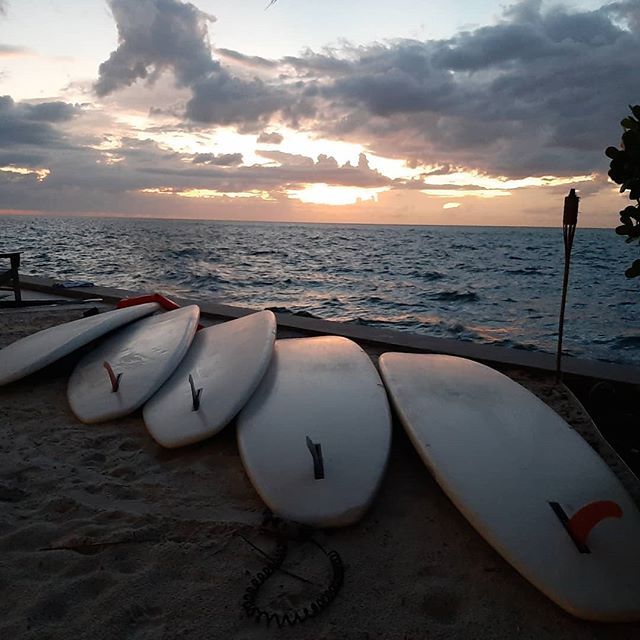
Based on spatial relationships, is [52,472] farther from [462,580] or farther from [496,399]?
[496,399]

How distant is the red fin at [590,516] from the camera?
198 cm

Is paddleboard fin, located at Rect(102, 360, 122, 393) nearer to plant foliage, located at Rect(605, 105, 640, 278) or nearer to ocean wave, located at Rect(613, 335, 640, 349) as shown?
plant foliage, located at Rect(605, 105, 640, 278)

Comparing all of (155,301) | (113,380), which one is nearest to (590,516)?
(113,380)

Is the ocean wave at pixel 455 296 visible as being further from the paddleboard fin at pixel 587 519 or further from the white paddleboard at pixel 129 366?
the paddleboard fin at pixel 587 519

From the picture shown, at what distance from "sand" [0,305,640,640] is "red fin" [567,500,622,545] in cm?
27

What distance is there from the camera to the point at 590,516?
6.64 feet

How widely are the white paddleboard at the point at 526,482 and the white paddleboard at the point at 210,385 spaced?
0.89 metres

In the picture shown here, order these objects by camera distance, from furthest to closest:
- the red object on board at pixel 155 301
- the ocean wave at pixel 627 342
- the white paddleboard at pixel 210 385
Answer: the ocean wave at pixel 627 342 → the red object on board at pixel 155 301 → the white paddleboard at pixel 210 385

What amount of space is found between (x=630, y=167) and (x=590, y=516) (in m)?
1.27

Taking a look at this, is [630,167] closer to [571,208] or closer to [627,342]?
[571,208]

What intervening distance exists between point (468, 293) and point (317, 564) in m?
13.9

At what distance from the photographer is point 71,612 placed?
188cm

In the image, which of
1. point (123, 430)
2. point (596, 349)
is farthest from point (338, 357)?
point (596, 349)

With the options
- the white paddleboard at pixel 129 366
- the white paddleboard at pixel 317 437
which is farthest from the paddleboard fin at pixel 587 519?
the white paddleboard at pixel 129 366
